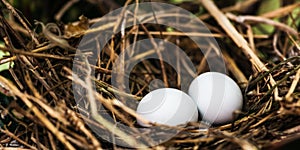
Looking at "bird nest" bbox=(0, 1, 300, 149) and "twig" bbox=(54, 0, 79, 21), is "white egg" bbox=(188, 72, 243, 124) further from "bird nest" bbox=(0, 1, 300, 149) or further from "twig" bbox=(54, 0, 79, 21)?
"twig" bbox=(54, 0, 79, 21)

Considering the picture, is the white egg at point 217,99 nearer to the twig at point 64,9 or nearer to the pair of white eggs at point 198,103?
the pair of white eggs at point 198,103

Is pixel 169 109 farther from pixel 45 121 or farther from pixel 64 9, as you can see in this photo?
pixel 64 9

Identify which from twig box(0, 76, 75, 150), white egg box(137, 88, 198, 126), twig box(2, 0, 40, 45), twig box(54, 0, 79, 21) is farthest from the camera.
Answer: twig box(54, 0, 79, 21)

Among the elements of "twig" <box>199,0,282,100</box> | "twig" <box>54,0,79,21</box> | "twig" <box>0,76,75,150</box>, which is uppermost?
"twig" <box>54,0,79,21</box>

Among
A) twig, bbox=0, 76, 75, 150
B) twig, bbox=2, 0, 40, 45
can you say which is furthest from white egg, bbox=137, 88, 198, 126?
twig, bbox=2, 0, 40, 45

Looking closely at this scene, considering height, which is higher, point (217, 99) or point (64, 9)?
point (64, 9)

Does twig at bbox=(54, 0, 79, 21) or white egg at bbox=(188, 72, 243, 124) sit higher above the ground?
twig at bbox=(54, 0, 79, 21)

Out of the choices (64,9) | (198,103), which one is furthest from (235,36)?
(64,9)

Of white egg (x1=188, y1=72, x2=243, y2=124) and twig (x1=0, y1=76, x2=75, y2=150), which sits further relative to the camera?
white egg (x1=188, y1=72, x2=243, y2=124)
